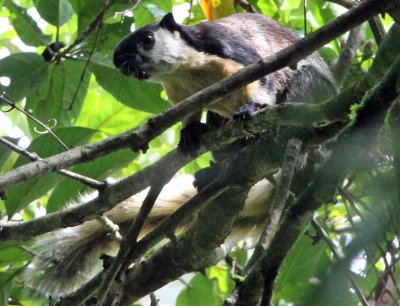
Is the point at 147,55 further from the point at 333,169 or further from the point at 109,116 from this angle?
the point at 333,169

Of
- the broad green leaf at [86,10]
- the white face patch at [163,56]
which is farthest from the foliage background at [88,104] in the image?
the white face patch at [163,56]

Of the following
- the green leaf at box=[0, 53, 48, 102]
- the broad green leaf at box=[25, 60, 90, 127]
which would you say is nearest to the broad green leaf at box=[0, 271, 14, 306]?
the green leaf at box=[0, 53, 48, 102]

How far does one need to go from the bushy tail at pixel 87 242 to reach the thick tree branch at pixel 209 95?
4.71ft

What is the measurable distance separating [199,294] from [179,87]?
125 centimetres

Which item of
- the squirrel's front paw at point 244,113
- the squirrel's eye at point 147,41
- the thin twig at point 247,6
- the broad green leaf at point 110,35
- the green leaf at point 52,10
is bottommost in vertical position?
the squirrel's front paw at point 244,113

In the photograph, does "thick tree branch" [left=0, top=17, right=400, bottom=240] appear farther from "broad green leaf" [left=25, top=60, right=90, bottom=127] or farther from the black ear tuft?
"broad green leaf" [left=25, top=60, right=90, bottom=127]

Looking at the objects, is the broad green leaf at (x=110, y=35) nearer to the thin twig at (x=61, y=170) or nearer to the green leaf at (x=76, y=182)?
the green leaf at (x=76, y=182)

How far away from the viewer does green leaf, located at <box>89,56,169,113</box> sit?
3621 millimetres

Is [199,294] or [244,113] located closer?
[244,113]

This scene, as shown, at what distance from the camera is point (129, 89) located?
12.0 ft

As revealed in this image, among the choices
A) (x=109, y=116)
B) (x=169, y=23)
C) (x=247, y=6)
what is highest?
(x=247, y=6)

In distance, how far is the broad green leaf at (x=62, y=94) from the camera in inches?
148

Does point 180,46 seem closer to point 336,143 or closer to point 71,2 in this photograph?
point 71,2

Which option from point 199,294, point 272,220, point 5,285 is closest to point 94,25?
point 5,285
